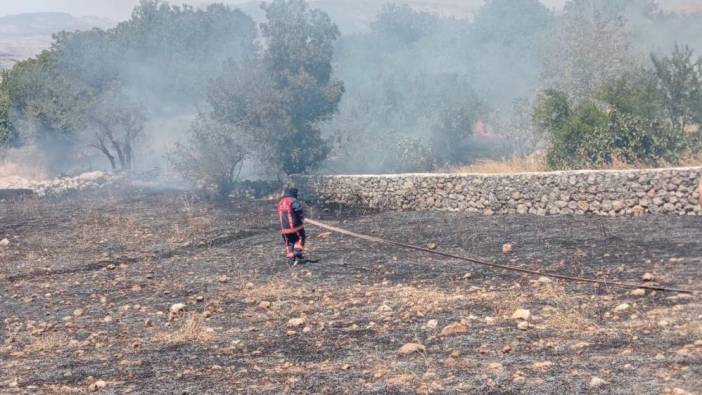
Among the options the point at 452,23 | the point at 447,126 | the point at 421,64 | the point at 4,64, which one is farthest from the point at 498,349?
the point at 4,64

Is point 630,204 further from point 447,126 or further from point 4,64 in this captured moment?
point 4,64

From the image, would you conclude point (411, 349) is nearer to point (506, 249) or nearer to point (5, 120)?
point (506, 249)

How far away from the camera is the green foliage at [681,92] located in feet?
82.5

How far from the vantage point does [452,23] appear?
79750 mm

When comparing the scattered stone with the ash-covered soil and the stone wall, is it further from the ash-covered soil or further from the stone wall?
the stone wall

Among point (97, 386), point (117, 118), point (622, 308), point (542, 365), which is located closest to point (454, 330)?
point (542, 365)

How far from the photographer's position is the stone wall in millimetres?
18609

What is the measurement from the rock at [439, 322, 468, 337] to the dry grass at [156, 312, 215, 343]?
3.01 m

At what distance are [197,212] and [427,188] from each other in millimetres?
8272

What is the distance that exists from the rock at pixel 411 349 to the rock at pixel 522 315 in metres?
1.61

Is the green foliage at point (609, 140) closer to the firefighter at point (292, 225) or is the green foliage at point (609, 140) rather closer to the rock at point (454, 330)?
the firefighter at point (292, 225)

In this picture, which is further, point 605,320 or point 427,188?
point 427,188

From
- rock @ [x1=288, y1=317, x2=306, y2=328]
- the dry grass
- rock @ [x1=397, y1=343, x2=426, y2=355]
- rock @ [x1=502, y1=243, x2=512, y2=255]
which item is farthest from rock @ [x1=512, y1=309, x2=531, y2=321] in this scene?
rock @ [x1=502, y1=243, x2=512, y2=255]

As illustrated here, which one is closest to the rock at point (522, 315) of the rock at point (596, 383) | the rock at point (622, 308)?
the rock at point (622, 308)
